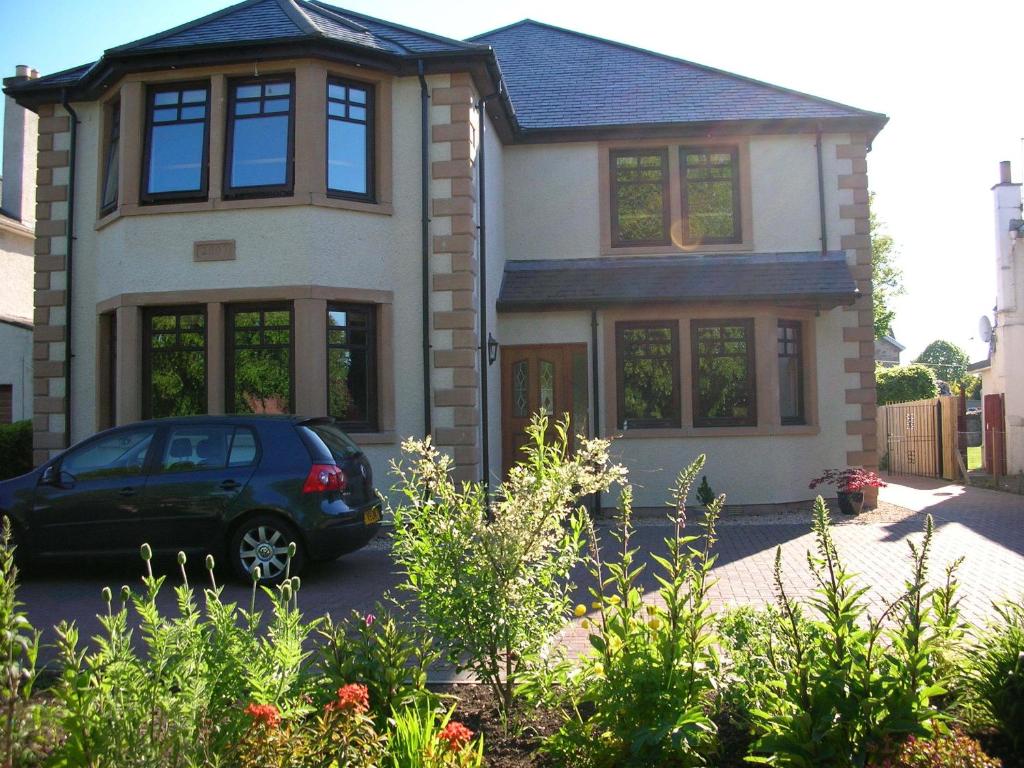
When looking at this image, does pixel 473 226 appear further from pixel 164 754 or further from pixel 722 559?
pixel 164 754

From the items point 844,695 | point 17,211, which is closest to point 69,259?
point 844,695

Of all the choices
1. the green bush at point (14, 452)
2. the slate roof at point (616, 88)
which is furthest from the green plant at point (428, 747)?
the green bush at point (14, 452)

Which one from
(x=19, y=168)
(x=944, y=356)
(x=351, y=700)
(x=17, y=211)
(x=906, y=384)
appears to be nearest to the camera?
(x=351, y=700)

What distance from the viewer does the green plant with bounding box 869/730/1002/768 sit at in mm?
2947

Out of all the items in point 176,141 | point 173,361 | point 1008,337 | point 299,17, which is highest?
point 299,17

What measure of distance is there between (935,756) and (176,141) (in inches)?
466

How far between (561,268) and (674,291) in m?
1.97

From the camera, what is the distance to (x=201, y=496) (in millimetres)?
8367

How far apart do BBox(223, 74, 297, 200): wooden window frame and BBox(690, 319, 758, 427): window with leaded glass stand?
6.43 meters

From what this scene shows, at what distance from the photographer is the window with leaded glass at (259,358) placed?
38.6 ft

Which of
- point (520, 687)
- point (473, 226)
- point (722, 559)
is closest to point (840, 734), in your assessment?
point (520, 687)

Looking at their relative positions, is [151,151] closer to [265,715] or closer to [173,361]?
[173,361]

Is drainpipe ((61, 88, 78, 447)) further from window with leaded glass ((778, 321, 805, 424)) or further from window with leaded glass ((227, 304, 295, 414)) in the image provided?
window with leaded glass ((778, 321, 805, 424))

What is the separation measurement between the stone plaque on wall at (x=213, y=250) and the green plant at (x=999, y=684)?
10.1 meters
